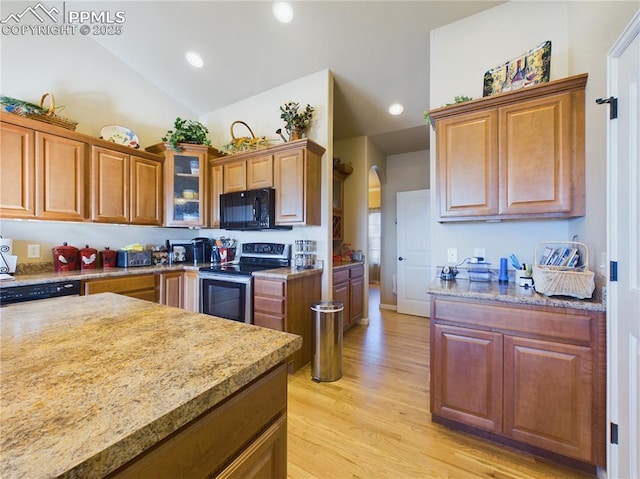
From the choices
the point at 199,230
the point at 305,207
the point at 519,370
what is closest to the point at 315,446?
the point at 519,370

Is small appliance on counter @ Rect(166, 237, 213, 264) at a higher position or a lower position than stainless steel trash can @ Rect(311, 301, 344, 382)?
higher

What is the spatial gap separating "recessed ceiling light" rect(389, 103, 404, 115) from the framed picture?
149cm

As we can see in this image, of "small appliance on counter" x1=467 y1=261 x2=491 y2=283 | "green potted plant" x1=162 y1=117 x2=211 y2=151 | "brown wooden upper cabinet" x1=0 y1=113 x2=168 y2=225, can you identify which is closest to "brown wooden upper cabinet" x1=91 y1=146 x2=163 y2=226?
"brown wooden upper cabinet" x1=0 y1=113 x2=168 y2=225

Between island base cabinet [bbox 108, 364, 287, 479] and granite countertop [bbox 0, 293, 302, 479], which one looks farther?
island base cabinet [bbox 108, 364, 287, 479]

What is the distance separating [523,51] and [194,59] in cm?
339

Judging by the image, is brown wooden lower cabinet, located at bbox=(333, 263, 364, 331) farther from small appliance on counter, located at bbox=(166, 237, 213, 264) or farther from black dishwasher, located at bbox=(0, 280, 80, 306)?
black dishwasher, located at bbox=(0, 280, 80, 306)

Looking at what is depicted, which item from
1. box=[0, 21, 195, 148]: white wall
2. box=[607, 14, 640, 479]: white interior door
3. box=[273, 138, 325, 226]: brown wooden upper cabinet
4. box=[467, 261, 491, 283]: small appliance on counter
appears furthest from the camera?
box=[273, 138, 325, 226]: brown wooden upper cabinet

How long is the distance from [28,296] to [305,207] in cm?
247

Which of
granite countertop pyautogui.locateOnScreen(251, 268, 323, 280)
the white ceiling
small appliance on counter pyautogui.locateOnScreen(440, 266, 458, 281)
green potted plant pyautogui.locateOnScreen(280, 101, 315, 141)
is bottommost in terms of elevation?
granite countertop pyautogui.locateOnScreen(251, 268, 323, 280)

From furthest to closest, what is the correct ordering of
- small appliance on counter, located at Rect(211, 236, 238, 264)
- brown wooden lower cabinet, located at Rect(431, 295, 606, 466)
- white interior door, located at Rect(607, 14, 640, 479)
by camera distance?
small appliance on counter, located at Rect(211, 236, 238, 264) → brown wooden lower cabinet, located at Rect(431, 295, 606, 466) → white interior door, located at Rect(607, 14, 640, 479)

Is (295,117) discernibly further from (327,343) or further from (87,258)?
(87,258)

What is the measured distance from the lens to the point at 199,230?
4.19 meters

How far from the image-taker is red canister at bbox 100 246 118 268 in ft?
9.94

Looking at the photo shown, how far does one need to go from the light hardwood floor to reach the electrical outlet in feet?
9.35
